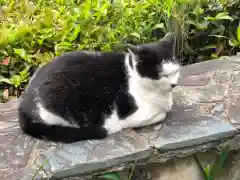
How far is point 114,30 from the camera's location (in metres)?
3.10

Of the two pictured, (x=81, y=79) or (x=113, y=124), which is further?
(x=113, y=124)

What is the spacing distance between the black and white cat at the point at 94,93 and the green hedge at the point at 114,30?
0.86 m

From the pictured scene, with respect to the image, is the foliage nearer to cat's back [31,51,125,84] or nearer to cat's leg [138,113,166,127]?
cat's leg [138,113,166,127]

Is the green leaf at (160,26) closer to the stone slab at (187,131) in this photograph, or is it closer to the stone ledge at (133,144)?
the stone ledge at (133,144)

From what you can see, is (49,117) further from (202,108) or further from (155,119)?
(202,108)

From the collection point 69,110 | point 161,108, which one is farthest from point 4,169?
point 161,108

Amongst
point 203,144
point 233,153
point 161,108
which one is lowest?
point 233,153

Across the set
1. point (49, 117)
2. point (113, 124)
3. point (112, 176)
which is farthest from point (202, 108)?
point (49, 117)

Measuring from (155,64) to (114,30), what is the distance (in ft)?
3.70

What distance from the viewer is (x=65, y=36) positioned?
10.1 feet

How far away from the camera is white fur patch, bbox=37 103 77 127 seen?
84.0 inches

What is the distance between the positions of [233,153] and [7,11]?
2.18 metres

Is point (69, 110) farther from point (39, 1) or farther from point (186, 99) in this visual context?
point (39, 1)

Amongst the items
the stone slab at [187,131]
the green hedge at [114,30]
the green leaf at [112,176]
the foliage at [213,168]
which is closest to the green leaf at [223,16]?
the green hedge at [114,30]
